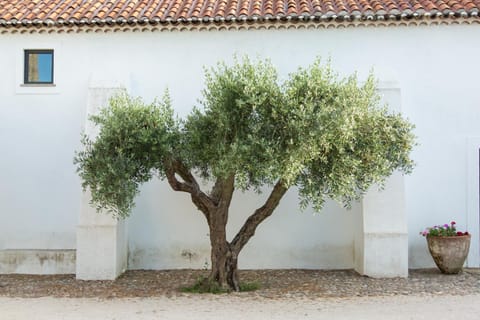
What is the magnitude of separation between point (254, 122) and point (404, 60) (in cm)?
462

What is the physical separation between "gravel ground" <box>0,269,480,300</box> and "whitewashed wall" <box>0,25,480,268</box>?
0.56 m

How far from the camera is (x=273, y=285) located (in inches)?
429

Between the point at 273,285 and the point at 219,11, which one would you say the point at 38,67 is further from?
the point at 273,285

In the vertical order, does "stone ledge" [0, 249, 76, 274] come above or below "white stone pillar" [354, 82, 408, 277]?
below

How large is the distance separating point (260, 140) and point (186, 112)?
3902 mm

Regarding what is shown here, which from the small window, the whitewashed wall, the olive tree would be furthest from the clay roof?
the olive tree

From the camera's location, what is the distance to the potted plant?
11453 millimetres

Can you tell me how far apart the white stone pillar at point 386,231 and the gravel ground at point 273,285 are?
275 millimetres

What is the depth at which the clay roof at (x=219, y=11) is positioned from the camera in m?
11.9

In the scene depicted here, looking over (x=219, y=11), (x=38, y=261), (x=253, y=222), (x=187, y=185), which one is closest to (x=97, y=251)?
(x=38, y=261)

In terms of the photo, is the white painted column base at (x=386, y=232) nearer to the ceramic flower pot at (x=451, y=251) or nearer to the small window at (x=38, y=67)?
the ceramic flower pot at (x=451, y=251)

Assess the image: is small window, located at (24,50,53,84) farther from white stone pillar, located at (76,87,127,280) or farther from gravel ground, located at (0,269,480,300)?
gravel ground, located at (0,269,480,300)

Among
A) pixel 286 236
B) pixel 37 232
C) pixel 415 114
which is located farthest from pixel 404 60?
pixel 37 232

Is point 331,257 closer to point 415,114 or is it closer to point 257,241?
point 257,241
